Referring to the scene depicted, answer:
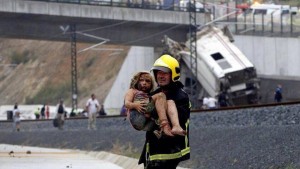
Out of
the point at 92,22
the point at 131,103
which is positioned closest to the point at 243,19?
the point at 92,22

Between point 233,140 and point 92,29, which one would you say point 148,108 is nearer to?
point 233,140

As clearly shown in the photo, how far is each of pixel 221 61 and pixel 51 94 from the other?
44152mm

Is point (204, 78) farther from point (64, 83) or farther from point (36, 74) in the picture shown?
point (36, 74)

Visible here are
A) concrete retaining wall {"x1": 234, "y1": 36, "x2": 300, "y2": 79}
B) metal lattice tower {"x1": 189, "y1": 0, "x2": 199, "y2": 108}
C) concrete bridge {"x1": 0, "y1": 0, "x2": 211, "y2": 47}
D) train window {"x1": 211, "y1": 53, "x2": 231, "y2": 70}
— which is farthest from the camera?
concrete retaining wall {"x1": 234, "y1": 36, "x2": 300, "y2": 79}

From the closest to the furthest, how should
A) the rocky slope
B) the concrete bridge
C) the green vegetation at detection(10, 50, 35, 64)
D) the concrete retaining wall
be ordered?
the concrete bridge → the concrete retaining wall → the rocky slope → the green vegetation at detection(10, 50, 35, 64)

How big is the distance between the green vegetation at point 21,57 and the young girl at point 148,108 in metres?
123

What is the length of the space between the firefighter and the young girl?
0.06m

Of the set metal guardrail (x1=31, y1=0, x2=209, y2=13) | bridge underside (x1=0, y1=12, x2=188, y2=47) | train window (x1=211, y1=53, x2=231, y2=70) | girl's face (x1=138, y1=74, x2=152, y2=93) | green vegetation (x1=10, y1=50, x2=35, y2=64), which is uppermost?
metal guardrail (x1=31, y1=0, x2=209, y2=13)

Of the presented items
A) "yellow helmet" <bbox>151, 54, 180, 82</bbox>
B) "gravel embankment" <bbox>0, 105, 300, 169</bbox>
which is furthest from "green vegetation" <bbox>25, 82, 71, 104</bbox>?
"yellow helmet" <bbox>151, 54, 180, 82</bbox>

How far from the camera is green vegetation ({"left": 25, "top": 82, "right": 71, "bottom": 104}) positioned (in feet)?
380

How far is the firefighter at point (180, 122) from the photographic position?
34.6 ft

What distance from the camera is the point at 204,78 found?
78812 mm

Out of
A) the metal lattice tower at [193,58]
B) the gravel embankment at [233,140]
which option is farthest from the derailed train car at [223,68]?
the gravel embankment at [233,140]

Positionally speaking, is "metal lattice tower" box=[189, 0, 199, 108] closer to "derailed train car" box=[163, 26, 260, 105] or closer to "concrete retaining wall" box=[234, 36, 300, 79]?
"derailed train car" box=[163, 26, 260, 105]
